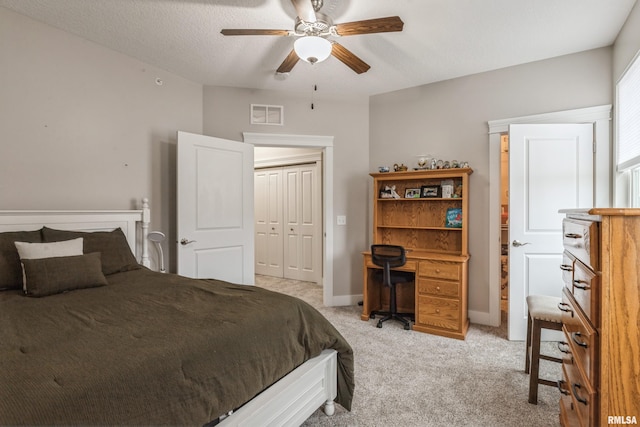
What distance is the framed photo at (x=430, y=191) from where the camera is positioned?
12.0 feet

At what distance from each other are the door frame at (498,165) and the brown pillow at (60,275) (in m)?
3.48

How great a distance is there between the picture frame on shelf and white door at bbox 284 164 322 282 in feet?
6.72

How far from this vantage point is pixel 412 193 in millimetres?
3777

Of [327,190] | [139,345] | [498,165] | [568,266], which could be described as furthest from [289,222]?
[139,345]

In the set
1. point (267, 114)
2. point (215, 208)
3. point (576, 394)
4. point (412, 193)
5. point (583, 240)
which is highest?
point (267, 114)

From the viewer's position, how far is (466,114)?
3605mm

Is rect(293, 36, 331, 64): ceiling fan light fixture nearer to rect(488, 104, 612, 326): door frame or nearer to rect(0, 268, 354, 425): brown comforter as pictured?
rect(0, 268, 354, 425): brown comforter

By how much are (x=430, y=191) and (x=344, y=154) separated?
1.17 m

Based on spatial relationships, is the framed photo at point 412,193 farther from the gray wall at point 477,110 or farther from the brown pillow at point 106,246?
the brown pillow at point 106,246

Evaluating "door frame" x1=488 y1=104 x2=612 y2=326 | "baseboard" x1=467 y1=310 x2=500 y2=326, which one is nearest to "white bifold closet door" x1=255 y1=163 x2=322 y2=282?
"baseboard" x1=467 y1=310 x2=500 y2=326

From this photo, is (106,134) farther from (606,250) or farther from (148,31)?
(606,250)

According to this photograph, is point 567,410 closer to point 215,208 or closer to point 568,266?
point 568,266

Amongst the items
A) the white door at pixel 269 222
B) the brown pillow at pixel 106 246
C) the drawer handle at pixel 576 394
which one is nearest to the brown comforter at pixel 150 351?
the brown pillow at pixel 106 246

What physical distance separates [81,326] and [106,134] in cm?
223
